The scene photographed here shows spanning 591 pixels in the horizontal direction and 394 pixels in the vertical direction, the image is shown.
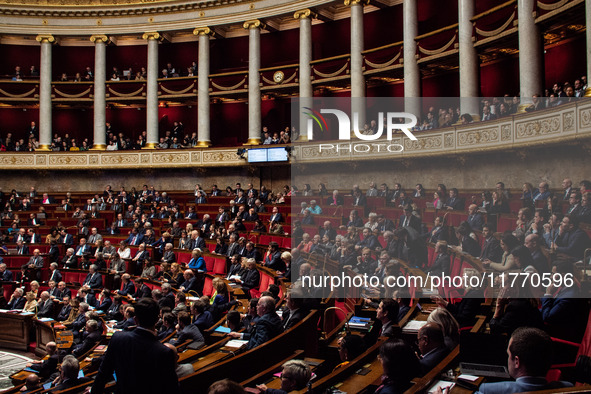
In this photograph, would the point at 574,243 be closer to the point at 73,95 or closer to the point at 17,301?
the point at 17,301

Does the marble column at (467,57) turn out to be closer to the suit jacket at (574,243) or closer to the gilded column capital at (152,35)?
the suit jacket at (574,243)

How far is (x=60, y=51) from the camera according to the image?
2598 cm

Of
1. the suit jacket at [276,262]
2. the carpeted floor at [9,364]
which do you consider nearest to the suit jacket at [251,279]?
the suit jacket at [276,262]

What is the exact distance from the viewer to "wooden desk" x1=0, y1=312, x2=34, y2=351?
11.6m

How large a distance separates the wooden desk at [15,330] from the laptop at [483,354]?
10507 mm

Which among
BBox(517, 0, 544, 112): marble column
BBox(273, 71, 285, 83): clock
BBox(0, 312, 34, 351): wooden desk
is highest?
BBox(273, 71, 285, 83): clock

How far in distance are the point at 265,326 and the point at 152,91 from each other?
20000 millimetres

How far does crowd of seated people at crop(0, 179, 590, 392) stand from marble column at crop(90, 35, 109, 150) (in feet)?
21.8

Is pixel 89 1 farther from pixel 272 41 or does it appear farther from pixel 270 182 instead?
pixel 270 182

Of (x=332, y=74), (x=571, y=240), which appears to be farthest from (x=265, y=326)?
(x=332, y=74)

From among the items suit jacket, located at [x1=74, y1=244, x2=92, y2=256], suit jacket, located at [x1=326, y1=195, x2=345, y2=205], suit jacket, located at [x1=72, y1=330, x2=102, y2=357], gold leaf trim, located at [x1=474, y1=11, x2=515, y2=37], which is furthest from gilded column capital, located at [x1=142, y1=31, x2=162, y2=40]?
suit jacket, located at [x1=72, y1=330, x2=102, y2=357]

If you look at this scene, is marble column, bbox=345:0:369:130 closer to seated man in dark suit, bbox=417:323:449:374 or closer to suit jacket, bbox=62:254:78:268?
suit jacket, bbox=62:254:78:268

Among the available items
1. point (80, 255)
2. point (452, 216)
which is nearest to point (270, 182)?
point (80, 255)

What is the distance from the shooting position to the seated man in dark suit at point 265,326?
213 inches
